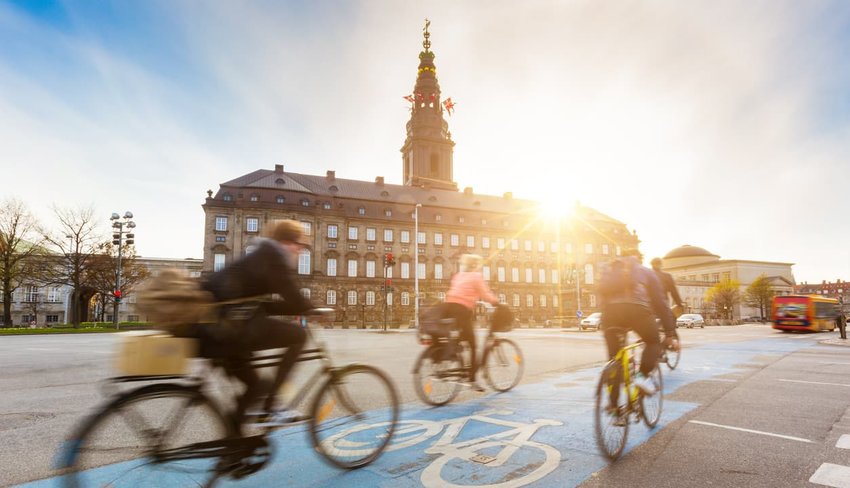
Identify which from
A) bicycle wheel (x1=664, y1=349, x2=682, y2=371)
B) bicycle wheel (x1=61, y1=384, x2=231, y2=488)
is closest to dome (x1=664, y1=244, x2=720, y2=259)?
bicycle wheel (x1=664, y1=349, x2=682, y2=371)

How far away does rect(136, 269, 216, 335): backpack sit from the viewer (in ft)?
9.39

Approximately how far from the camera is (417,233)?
54.7 meters

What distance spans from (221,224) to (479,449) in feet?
180

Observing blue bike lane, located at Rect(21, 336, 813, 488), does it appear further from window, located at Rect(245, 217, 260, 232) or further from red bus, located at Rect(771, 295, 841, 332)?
window, located at Rect(245, 217, 260, 232)

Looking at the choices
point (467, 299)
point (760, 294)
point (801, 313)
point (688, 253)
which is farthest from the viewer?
point (688, 253)

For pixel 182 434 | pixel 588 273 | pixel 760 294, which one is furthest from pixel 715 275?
pixel 182 434

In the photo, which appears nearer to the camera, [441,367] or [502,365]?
[441,367]

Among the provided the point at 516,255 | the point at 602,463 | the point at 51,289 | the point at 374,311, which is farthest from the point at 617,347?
the point at 51,289

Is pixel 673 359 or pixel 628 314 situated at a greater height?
pixel 628 314

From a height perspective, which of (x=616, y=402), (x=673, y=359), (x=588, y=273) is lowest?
(x=673, y=359)

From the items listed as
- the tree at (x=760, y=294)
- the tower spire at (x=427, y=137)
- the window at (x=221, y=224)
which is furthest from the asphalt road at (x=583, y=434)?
the tree at (x=760, y=294)

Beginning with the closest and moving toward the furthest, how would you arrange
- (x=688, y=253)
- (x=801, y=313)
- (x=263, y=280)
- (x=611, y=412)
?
(x=263, y=280) → (x=611, y=412) → (x=801, y=313) → (x=688, y=253)

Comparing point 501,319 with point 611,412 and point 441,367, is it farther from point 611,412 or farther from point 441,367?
point 611,412

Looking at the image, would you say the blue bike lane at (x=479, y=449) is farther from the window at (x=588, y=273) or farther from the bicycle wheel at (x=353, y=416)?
the window at (x=588, y=273)
